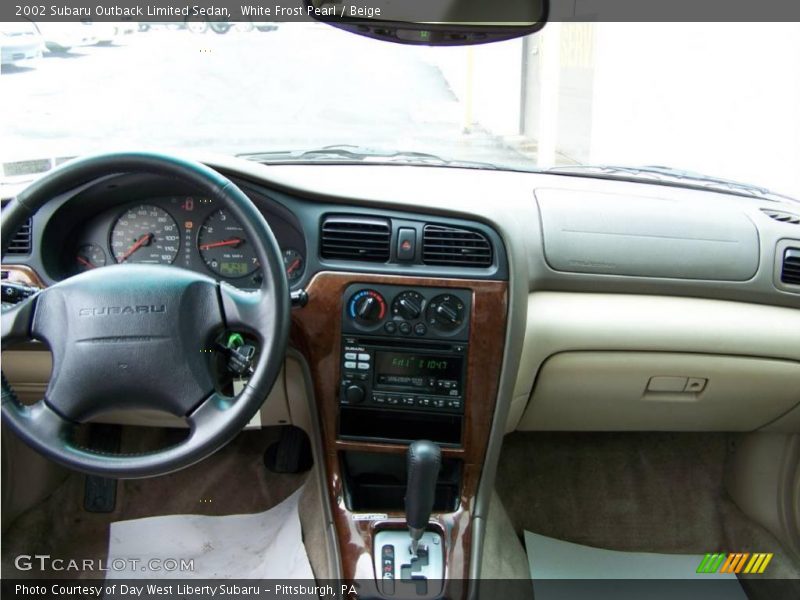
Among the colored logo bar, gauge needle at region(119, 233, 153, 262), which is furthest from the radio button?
the colored logo bar

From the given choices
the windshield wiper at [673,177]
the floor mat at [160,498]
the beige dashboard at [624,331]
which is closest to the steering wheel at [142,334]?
the beige dashboard at [624,331]

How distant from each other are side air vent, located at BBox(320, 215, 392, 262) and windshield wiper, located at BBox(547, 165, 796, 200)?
32.7 inches

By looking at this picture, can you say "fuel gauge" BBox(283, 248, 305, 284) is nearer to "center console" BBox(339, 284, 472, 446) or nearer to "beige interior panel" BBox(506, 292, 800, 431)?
"center console" BBox(339, 284, 472, 446)

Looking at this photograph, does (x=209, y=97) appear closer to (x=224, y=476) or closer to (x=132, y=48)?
(x=132, y=48)

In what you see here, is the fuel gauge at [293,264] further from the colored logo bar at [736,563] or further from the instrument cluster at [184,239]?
the colored logo bar at [736,563]

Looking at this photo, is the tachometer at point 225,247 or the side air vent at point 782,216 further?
the side air vent at point 782,216

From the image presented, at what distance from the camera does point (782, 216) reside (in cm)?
222

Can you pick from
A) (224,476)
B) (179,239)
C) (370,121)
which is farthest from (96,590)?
(370,121)

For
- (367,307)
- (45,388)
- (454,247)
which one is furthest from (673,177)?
(45,388)

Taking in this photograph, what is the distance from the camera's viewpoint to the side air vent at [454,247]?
186 centimetres

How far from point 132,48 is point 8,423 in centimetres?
169

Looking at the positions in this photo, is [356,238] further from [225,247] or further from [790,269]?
[790,269]

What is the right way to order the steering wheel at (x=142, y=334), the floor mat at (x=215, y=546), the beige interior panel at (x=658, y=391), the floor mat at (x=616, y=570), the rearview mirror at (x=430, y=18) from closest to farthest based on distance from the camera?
1. the steering wheel at (x=142, y=334)
2. the rearview mirror at (x=430, y=18)
3. the beige interior panel at (x=658, y=391)
4. the floor mat at (x=215, y=546)
5. the floor mat at (x=616, y=570)

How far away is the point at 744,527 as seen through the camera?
260 centimetres
